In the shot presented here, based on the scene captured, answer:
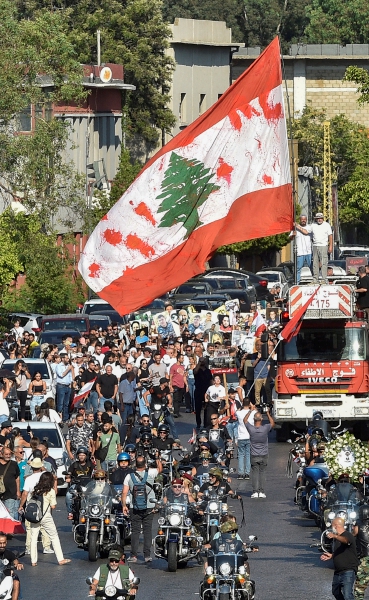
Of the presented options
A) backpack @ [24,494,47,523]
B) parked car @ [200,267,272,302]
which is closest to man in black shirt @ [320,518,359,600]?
backpack @ [24,494,47,523]

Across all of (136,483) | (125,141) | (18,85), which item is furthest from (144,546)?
(125,141)

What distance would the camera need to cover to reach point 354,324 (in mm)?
32656

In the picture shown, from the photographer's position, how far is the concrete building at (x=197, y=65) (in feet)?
297

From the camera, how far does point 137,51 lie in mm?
83000

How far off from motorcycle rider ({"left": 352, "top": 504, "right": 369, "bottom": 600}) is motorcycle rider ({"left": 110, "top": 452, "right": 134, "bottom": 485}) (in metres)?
4.15

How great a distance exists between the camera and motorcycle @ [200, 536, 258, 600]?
60.1 ft

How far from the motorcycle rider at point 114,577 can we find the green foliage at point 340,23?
109367 millimetres

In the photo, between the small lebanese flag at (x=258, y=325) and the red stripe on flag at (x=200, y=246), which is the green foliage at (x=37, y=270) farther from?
the red stripe on flag at (x=200, y=246)

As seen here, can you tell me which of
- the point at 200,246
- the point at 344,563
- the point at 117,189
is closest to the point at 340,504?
the point at 344,563

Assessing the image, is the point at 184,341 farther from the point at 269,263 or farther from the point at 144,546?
the point at 269,263

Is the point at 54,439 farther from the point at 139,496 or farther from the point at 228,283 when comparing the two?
the point at 228,283

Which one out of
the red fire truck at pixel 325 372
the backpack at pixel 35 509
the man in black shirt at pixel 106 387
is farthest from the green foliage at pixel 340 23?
the backpack at pixel 35 509

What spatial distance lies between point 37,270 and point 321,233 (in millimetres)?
22845

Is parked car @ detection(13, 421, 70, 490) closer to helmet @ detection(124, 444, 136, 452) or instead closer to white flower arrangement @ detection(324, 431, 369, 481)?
helmet @ detection(124, 444, 136, 452)
